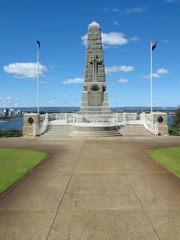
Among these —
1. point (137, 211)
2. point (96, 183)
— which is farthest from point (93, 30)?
point (137, 211)

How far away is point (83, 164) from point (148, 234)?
5680 mm

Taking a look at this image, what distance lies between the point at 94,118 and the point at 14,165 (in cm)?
1407

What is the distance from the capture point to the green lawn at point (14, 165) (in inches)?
294

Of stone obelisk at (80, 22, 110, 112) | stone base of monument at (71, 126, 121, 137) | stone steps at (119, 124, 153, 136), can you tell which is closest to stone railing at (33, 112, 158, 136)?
stone steps at (119, 124, 153, 136)

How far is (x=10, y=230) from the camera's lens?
440 centimetres

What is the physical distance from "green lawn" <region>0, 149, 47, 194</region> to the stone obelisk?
17.3m

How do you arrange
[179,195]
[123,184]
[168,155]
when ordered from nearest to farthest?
1. [179,195]
2. [123,184]
3. [168,155]

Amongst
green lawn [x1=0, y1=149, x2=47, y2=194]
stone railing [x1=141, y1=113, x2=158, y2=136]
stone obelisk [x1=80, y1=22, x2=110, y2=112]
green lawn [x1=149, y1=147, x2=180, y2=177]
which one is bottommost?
green lawn [x1=0, y1=149, x2=47, y2=194]

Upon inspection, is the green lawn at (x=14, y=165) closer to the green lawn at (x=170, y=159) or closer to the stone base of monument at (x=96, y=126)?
the green lawn at (x=170, y=159)

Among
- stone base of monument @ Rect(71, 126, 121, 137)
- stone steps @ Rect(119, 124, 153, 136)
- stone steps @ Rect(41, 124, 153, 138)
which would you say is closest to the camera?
stone base of monument @ Rect(71, 126, 121, 137)

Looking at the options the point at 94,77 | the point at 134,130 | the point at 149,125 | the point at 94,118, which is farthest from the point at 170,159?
the point at 94,77

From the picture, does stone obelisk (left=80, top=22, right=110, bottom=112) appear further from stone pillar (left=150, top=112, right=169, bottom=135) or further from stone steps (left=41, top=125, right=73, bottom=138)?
stone pillar (left=150, top=112, right=169, bottom=135)

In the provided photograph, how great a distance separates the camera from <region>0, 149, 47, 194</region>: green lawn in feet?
24.5

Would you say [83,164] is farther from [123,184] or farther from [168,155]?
[168,155]
